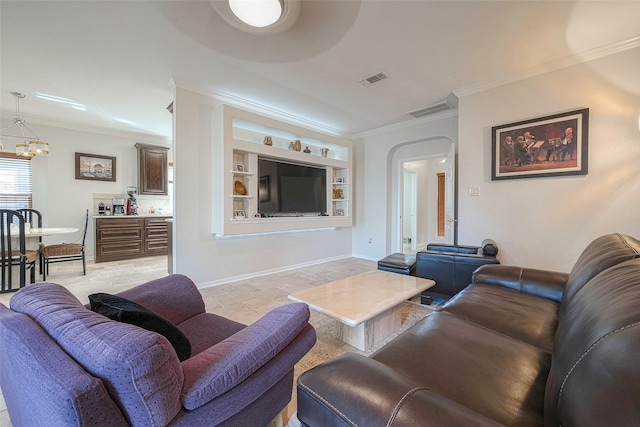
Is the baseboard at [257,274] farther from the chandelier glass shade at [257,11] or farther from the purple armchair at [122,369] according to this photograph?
the chandelier glass shade at [257,11]

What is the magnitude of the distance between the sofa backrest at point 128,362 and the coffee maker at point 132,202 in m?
5.86

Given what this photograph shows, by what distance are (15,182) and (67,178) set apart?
0.68 metres

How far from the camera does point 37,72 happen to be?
122 inches

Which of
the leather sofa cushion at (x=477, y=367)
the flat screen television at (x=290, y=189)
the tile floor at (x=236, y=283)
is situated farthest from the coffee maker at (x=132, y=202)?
the leather sofa cushion at (x=477, y=367)

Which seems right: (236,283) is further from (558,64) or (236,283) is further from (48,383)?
(558,64)

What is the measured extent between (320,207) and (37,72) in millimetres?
4229

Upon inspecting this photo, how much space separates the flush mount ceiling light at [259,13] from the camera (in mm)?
1912

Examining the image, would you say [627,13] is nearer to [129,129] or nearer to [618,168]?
[618,168]

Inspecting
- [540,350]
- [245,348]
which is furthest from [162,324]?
[540,350]

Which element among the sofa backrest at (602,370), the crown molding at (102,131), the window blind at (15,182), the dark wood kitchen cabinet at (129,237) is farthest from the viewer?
the dark wood kitchen cabinet at (129,237)

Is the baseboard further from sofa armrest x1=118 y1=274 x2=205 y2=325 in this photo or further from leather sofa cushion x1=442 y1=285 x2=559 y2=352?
leather sofa cushion x1=442 y1=285 x2=559 y2=352

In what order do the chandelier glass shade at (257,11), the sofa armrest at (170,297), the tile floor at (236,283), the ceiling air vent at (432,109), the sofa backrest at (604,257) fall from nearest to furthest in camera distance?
1. the sofa backrest at (604,257)
2. the sofa armrest at (170,297)
3. the chandelier glass shade at (257,11)
4. the tile floor at (236,283)
5. the ceiling air vent at (432,109)

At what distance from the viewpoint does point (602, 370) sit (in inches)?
21.5

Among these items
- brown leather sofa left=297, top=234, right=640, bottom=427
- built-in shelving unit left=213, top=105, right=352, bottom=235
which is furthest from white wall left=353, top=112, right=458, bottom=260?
brown leather sofa left=297, top=234, right=640, bottom=427
